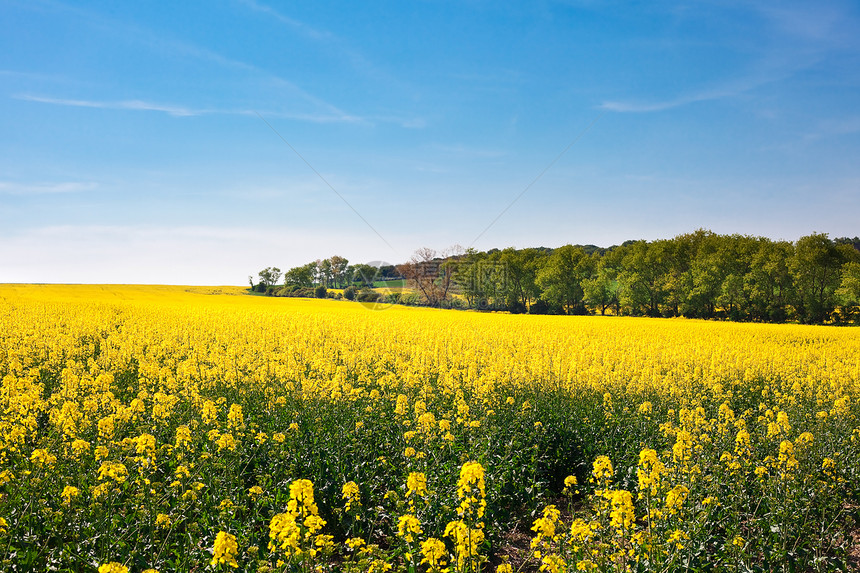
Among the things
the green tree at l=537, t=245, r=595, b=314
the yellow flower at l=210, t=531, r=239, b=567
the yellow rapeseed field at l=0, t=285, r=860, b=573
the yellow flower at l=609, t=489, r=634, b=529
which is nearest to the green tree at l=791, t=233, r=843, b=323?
the green tree at l=537, t=245, r=595, b=314

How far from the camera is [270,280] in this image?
90250 millimetres

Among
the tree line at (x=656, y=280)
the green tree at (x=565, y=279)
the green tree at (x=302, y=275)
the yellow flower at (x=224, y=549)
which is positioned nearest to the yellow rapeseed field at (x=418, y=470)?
the yellow flower at (x=224, y=549)

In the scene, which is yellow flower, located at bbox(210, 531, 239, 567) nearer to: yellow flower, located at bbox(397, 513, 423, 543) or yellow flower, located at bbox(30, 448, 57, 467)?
yellow flower, located at bbox(397, 513, 423, 543)

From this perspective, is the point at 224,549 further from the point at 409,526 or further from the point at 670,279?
the point at 670,279

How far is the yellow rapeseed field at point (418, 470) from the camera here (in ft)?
14.3

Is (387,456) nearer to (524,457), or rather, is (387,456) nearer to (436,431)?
(436,431)

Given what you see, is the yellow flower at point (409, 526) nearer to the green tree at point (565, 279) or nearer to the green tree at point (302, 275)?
the green tree at point (565, 279)

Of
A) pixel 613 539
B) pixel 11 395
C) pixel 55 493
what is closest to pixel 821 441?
pixel 613 539

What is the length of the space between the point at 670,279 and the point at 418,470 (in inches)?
2202

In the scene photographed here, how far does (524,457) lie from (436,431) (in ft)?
Result: 4.76

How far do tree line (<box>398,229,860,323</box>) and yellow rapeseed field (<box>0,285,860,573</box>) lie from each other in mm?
41642

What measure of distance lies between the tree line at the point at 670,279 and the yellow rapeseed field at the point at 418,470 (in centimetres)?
4164

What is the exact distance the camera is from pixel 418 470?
612cm

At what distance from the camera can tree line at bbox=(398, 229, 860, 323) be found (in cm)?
4775
